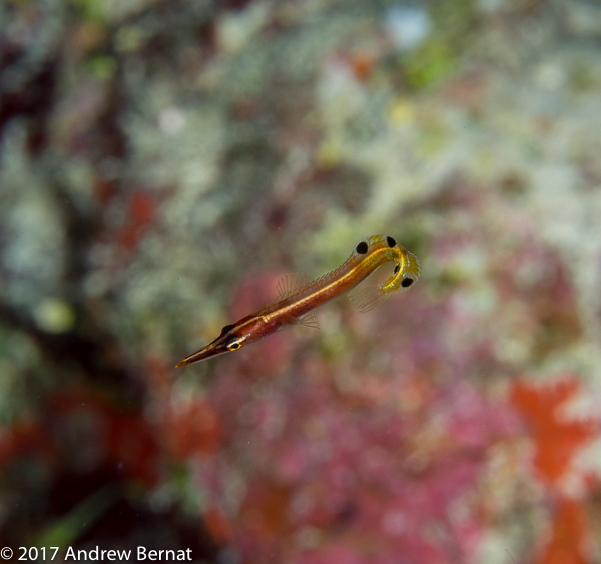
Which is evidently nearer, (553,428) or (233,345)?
(233,345)

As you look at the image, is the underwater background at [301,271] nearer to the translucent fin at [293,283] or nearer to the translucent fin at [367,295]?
the translucent fin at [367,295]

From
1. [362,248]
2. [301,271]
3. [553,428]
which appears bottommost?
[553,428]

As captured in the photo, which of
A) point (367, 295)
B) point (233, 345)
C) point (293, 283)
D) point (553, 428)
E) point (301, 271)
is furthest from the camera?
point (301, 271)

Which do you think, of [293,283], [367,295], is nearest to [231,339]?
[293,283]

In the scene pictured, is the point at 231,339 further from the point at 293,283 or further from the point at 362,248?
the point at 362,248

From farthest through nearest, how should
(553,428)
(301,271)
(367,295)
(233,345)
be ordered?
(301,271) < (553,428) < (367,295) < (233,345)

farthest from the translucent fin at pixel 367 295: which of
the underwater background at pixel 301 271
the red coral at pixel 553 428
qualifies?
the red coral at pixel 553 428
